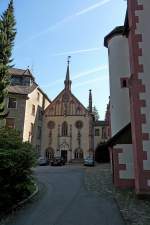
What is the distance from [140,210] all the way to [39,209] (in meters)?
3.68

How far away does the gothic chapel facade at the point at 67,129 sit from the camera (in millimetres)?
45531

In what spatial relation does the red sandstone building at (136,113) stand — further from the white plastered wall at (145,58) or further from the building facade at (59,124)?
the building facade at (59,124)

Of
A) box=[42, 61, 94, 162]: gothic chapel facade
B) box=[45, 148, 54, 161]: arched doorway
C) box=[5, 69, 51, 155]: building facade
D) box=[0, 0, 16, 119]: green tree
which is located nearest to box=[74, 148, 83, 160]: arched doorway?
box=[42, 61, 94, 162]: gothic chapel facade

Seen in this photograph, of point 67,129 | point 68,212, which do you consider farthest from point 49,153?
point 68,212

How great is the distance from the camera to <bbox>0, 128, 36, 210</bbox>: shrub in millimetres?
8711

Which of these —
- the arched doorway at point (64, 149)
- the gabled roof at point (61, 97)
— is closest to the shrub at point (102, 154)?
the arched doorway at point (64, 149)

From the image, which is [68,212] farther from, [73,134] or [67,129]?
[67,129]

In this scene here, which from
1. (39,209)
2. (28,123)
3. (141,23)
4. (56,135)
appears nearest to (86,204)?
(39,209)

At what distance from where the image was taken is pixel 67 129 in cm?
4675

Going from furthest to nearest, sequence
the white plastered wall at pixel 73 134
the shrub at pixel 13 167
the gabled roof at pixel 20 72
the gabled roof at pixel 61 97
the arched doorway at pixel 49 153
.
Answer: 1. the gabled roof at pixel 61 97
2. the arched doorway at pixel 49 153
3. the white plastered wall at pixel 73 134
4. the gabled roof at pixel 20 72
5. the shrub at pixel 13 167

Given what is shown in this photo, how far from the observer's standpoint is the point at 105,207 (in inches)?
369

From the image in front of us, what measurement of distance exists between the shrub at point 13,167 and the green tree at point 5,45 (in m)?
14.6

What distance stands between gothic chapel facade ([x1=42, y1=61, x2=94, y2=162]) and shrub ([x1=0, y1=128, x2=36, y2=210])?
3435 cm

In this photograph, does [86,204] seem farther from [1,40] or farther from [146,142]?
[1,40]
